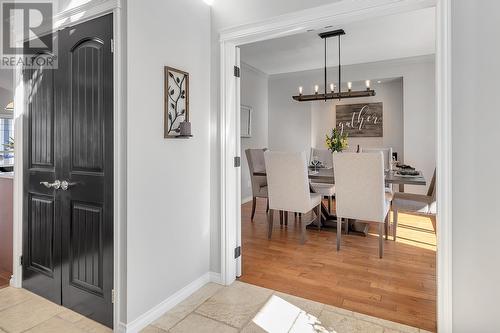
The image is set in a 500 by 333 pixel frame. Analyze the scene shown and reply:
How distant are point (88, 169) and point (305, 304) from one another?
1.83 meters

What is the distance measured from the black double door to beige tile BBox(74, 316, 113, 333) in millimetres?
35

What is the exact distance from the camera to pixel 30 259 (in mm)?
2375

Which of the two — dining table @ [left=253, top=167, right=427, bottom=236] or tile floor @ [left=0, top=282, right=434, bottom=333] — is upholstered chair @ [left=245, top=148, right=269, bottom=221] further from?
tile floor @ [left=0, top=282, right=434, bottom=333]

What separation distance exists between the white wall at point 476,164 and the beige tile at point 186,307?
166 centimetres

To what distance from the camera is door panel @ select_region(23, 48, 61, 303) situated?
86.0 inches

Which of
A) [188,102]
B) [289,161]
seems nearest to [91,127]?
[188,102]

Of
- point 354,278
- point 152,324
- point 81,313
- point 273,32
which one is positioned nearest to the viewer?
point 152,324

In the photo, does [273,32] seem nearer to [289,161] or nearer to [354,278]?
[289,161]

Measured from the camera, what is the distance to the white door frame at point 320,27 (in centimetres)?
167

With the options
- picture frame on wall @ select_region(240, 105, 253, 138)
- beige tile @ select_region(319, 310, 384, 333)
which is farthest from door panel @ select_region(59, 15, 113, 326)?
picture frame on wall @ select_region(240, 105, 253, 138)

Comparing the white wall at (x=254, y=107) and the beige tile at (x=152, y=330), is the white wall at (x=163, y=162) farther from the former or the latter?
the white wall at (x=254, y=107)

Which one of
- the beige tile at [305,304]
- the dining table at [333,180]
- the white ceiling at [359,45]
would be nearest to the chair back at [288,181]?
the dining table at [333,180]

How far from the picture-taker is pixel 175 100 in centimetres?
212

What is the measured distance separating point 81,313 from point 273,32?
8.14 feet
